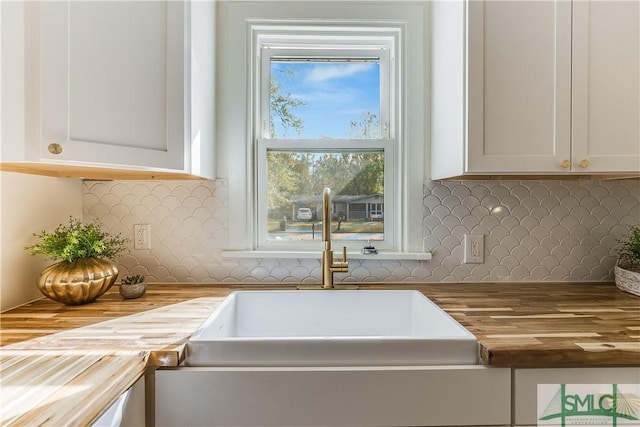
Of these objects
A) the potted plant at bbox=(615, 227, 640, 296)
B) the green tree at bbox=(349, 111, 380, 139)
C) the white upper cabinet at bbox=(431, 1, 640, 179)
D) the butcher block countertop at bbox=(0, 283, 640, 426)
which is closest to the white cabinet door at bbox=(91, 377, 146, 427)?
the butcher block countertop at bbox=(0, 283, 640, 426)

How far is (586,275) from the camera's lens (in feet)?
5.11

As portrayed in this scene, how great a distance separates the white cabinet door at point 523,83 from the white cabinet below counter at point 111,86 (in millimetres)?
937

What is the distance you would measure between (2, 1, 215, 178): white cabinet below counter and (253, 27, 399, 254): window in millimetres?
406

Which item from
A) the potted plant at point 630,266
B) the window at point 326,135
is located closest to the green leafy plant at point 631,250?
the potted plant at point 630,266

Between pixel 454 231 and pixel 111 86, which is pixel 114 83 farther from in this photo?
pixel 454 231

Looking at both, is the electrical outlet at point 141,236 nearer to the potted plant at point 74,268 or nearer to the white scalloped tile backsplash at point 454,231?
the white scalloped tile backsplash at point 454,231

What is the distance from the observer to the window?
1618mm

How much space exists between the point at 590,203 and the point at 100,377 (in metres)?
1.84

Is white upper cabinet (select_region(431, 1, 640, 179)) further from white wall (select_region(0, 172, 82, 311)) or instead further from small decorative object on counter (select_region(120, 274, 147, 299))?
white wall (select_region(0, 172, 82, 311))

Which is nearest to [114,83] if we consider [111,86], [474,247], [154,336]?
[111,86]

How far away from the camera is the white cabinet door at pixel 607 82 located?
1.19 m

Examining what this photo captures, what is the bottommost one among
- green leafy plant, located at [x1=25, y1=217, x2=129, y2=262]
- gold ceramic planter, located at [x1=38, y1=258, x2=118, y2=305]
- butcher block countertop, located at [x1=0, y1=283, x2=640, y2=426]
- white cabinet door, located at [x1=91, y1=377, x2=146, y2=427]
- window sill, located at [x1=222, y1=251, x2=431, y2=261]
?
white cabinet door, located at [x1=91, y1=377, x2=146, y2=427]

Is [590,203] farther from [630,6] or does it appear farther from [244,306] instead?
[244,306]

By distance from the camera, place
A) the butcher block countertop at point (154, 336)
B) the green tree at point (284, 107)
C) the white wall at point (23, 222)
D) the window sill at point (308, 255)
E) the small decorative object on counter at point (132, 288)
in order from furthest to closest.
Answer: the green tree at point (284, 107), the window sill at point (308, 255), the small decorative object on counter at point (132, 288), the white wall at point (23, 222), the butcher block countertop at point (154, 336)
